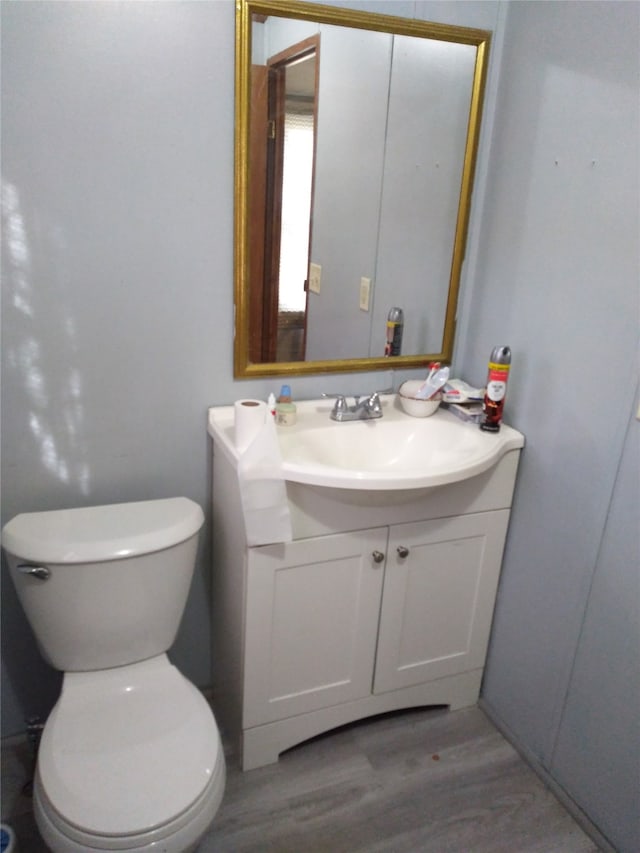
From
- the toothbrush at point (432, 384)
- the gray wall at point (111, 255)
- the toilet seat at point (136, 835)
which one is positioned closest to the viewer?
the toilet seat at point (136, 835)

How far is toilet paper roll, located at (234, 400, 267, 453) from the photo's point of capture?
1.39 m

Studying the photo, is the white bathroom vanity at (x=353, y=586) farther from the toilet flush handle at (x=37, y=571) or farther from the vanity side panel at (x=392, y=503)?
the toilet flush handle at (x=37, y=571)

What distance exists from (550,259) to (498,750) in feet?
4.39

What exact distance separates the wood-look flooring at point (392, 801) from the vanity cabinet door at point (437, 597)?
0.18m

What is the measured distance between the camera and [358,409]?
1.68 m

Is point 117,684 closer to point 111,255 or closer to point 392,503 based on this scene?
point 392,503

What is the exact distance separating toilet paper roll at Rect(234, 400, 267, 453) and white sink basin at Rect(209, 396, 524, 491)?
0.03 metres

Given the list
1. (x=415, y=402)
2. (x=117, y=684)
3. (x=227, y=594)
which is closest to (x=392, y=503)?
(x=415, y=402)

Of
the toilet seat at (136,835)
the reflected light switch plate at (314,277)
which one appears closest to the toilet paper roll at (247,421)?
the reflected light switch plate at (314,277)

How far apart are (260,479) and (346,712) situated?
2.63 ft

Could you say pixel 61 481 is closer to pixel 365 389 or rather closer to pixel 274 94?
pixel 365 389

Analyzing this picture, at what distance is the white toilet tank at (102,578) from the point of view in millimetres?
1327


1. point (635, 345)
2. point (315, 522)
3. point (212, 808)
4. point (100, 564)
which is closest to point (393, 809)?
point (212, 808)

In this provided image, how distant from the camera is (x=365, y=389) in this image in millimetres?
1816
